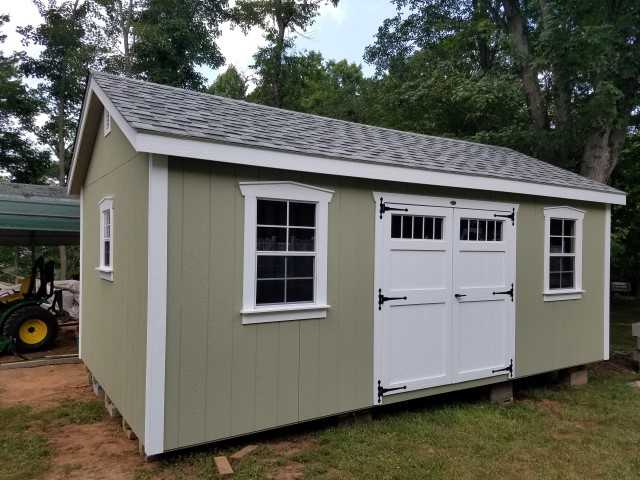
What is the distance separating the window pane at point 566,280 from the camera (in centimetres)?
628

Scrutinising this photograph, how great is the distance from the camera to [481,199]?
5.38 m

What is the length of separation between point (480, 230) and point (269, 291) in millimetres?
2696

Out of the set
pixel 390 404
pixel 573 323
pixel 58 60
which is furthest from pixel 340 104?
pixel 390 404

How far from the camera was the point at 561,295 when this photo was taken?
6.13m

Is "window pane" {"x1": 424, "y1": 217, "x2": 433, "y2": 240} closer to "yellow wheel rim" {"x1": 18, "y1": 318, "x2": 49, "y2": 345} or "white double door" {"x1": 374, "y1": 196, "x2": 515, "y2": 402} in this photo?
"white double door" {"x1": 374, "y1": 196, "x2": 515, "y2": 402}

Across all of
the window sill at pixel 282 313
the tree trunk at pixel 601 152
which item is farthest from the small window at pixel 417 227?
the tree trunk at pixel 601 152

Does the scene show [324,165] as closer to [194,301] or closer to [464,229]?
[194,301]

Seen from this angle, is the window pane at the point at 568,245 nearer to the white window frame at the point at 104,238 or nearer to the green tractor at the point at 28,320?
the white window frame at the point at 104,238

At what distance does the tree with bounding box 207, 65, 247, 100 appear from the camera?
74.8 feet

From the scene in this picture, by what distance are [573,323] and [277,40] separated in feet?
60.8

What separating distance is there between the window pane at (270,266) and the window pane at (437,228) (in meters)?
1.85

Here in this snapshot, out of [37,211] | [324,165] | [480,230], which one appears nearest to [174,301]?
[324,165]

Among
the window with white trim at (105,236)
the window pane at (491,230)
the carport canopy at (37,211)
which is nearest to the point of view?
the window with white trim at (105,236)

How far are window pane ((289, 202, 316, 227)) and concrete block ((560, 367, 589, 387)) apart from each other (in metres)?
4.66
